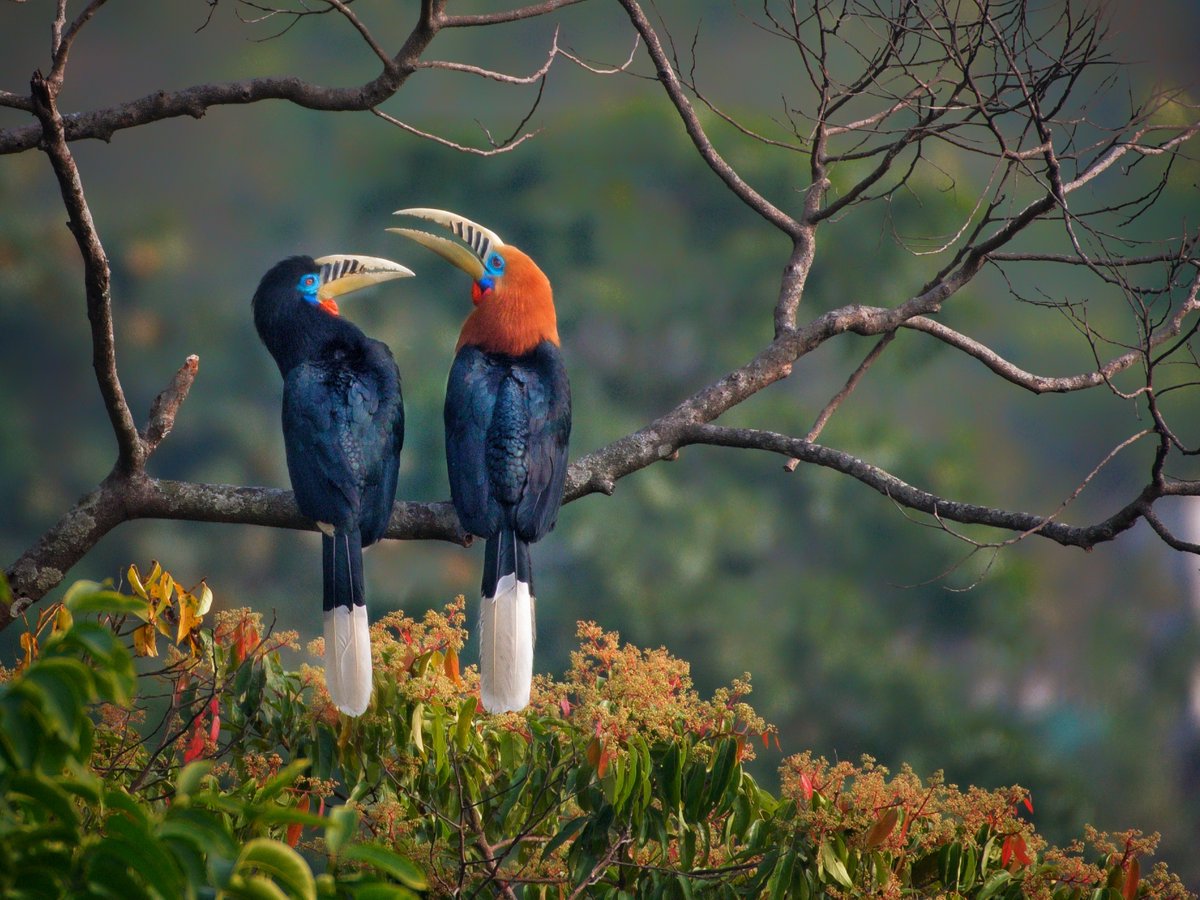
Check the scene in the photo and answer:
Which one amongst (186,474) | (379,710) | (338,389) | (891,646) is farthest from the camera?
(891,646)

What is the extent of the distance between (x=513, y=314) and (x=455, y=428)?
0.29 meters

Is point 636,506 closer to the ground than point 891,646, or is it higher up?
higher up

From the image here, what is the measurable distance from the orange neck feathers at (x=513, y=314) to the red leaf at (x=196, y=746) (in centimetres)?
92

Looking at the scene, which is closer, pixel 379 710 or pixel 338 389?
pixel 379 710

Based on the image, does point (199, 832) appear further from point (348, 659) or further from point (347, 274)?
Answer: point (347, 274)

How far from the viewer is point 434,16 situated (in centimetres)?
206

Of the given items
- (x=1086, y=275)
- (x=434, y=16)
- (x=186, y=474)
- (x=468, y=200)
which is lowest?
(x=434, y=16)

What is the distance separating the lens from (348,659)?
187 cm

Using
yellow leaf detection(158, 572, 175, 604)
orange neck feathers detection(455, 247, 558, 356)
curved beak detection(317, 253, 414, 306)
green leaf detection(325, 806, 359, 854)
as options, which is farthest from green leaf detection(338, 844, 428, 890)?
curved beak detection(317, 253, 414, 306)

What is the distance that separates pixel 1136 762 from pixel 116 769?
12.4 ft

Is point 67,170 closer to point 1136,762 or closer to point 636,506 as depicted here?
point 636,506

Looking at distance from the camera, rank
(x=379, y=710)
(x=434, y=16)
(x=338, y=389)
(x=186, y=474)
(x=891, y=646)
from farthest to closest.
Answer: (x=891, y=646)
(x=186, y=474)
(x=338, y=389)
(x=434, y=16)
(x=379, y=710)

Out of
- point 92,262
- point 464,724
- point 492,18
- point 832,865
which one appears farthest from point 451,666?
point 492,18

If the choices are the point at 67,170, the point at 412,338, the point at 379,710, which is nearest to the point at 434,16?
Result: the point at 67,170
